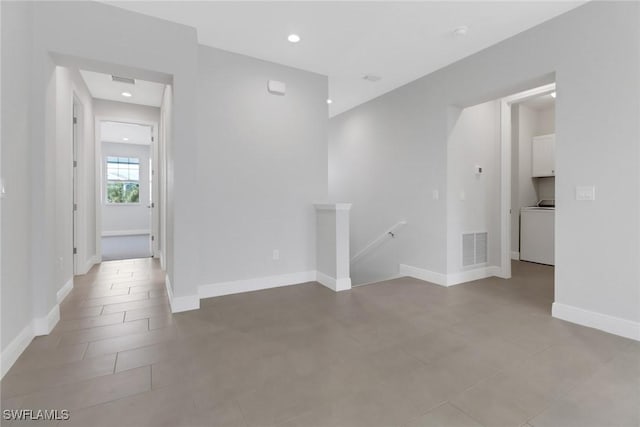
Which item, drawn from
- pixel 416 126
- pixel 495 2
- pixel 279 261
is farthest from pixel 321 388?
pixel 416 126

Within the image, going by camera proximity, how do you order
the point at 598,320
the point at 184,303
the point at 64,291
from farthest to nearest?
the point at 64,291
the point at 184,303
the point at 598,320

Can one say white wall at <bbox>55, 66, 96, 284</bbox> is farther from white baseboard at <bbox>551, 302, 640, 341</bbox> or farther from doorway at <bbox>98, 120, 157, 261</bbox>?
white baseboard at <bbox>551, 302, 640, 341</bbox>

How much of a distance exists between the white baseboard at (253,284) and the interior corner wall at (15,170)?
5.00 feet

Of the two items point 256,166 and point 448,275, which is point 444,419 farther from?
point 256,166

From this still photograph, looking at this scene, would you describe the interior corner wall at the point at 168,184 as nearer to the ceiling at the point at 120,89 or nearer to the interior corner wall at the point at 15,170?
the ceiling at the point at 120,89

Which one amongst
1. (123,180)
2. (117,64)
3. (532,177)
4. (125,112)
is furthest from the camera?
(123,180)

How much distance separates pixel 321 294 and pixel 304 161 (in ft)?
5.78

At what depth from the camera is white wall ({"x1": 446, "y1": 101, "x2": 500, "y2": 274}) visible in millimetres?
4121

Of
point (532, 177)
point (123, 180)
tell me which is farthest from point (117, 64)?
point (123, 180)

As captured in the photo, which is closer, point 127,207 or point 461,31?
point 461,31

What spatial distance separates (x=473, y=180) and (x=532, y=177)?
2801 mm

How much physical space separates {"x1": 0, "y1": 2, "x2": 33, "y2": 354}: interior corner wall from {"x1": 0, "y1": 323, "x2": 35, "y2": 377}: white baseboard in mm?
28

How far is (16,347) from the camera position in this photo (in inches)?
83.8

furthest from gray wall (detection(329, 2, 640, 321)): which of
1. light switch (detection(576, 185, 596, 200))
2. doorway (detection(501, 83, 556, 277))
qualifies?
doorway (detection(501, 83, 556, 277))
